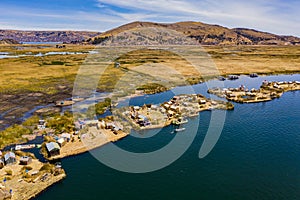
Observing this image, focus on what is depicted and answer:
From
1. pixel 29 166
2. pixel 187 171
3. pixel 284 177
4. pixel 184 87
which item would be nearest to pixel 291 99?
pixel 184 87

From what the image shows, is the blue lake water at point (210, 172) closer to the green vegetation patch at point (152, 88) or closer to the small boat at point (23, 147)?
the small boat at point (23, 147)

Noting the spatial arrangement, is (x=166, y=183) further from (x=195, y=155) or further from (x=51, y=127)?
(x=51, y=127)

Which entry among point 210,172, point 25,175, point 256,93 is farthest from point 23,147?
point 256,93

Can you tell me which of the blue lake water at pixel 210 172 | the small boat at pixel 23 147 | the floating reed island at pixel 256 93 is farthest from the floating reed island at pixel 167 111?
the small boat at pixel 23 147

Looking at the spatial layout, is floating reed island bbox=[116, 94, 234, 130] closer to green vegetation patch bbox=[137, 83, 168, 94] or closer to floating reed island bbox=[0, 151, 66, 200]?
green vegetation patch bbox=[137, 83, 168, 94]

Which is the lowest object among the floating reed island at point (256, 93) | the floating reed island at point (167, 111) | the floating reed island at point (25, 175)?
the floating reed island at point (25, 175)
